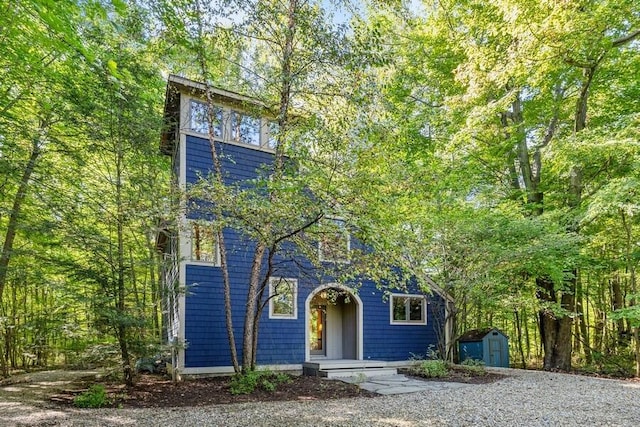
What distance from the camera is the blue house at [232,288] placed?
8969 millimetres

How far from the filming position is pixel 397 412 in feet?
19.2

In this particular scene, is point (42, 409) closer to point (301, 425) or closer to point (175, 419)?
point (175, 419)

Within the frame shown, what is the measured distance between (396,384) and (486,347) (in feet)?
15.0

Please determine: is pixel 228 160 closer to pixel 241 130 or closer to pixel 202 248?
pixel 241 130

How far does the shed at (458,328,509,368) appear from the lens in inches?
468

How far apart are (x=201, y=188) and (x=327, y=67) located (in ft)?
9.56

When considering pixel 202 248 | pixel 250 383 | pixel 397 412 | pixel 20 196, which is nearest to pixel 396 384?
pixel 397 412

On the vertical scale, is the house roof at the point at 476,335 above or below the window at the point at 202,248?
below

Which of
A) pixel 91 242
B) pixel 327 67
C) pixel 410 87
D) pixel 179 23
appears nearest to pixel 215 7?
A: pixel 179 23

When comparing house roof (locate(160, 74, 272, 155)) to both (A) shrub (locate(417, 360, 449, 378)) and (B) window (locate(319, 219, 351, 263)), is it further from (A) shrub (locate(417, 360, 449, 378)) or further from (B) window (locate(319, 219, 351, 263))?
(A) shrub (locate(417, 360, 449, 378))

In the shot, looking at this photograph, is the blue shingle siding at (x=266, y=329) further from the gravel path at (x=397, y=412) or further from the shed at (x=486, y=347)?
the gravel path at (x=397, y=412)

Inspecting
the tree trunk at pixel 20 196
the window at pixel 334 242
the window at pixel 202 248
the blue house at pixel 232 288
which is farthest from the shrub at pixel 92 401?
the window at pixel 334 242

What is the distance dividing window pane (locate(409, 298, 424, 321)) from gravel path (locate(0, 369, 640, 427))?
4.91m

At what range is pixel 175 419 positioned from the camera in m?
5.46
